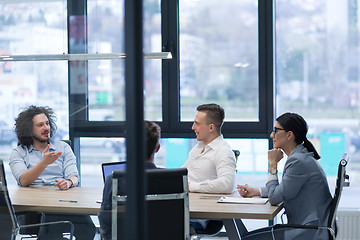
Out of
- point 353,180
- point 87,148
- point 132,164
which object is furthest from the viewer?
point 353,180

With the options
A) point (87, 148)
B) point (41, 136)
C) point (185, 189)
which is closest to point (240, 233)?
point (185, 189)

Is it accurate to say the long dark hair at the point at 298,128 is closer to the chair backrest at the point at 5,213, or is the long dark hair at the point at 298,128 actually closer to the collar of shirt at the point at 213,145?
the collar of shirt at the point at 213,145

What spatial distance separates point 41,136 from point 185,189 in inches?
43.1

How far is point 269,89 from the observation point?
4746 millimetres

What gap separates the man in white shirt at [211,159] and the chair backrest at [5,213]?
3.48 ft

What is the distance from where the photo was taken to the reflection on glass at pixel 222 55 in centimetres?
481

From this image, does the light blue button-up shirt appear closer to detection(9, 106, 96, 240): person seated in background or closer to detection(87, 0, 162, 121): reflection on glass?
detection(9, 106, 96, 240): person seated in background

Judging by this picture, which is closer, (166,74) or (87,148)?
(87,148)

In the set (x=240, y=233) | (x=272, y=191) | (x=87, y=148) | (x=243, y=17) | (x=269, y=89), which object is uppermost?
(x=243, y=17)

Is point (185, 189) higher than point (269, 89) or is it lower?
lower

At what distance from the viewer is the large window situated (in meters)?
4.59

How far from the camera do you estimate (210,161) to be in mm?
3598

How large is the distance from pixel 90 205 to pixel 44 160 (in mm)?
533

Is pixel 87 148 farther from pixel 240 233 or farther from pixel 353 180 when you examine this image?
pixel 353 180
